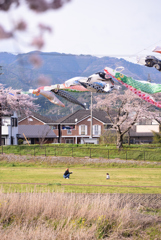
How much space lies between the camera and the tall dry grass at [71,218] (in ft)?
38.8

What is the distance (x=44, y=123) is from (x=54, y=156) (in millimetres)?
38528

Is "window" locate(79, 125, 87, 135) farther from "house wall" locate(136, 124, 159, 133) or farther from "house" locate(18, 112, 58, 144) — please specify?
"house wall" locate(136, 124, 159, 133)

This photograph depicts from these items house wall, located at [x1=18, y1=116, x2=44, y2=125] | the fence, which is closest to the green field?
the fence

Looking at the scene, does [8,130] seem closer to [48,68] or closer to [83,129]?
[83,129]

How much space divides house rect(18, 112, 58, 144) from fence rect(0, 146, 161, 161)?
87.1 feet

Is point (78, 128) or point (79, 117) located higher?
point (79, 117)

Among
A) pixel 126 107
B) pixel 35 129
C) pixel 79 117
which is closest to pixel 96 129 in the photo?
pixel 79 117

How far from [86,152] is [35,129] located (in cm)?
3491

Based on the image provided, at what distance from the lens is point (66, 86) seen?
13.5 meters

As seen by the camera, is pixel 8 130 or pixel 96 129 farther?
pixel 96 129

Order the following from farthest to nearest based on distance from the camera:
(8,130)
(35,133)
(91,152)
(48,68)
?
(35,133) → (8,130) → (91,152) → (48,68)

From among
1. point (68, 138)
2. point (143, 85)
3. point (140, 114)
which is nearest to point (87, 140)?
point (68, 138)

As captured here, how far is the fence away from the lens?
4538 cm

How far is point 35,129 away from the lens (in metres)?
80.4
